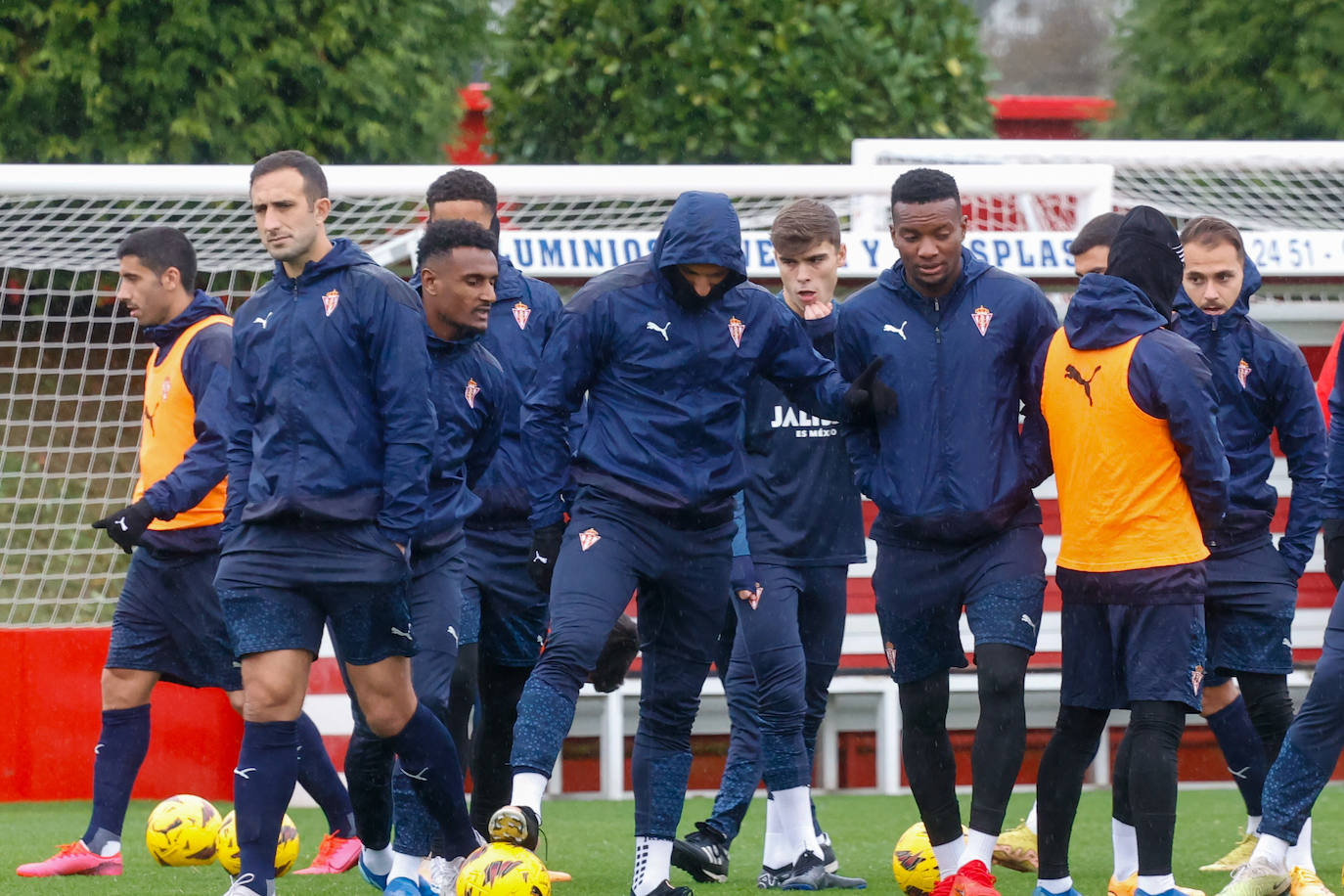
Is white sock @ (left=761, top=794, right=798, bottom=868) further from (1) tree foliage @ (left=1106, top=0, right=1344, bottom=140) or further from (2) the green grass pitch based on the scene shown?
(1) tree foliage @ (left=1106, top=0, right=1344, bottom=140)

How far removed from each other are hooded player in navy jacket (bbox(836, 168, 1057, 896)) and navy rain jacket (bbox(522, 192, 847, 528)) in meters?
0.45

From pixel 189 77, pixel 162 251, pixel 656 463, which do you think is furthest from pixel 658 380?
pixel 189 77

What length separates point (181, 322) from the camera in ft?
21.8

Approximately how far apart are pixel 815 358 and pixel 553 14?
847cm

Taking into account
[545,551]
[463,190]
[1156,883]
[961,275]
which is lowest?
[1156,883]

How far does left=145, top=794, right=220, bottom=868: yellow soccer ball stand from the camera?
6383 millimetres

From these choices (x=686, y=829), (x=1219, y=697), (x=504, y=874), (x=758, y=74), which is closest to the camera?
(x=504, y=874)

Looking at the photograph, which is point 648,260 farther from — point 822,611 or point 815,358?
point 822,611

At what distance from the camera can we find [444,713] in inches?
221

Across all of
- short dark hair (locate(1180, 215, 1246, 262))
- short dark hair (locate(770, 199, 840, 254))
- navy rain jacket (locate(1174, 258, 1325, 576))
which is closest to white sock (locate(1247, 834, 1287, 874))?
navy rain jacket (locate(1174, 258, 1325, 576))

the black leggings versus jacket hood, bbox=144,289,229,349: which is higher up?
jacket hood, bbox=144,289,229,349

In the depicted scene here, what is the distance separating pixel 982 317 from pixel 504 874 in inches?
82.7

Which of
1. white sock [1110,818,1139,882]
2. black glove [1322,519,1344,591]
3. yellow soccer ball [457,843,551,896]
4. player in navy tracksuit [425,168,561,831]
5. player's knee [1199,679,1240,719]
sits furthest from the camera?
player's knee [1199,679,1240,719]

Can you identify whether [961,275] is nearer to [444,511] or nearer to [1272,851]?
[444,511]
